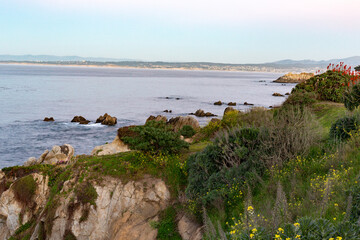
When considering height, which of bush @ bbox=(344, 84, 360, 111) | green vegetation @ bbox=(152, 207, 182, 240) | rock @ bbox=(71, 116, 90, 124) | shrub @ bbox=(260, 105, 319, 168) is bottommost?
rock @ bbox=(71, 116, 90, 124)

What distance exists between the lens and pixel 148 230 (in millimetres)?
11508

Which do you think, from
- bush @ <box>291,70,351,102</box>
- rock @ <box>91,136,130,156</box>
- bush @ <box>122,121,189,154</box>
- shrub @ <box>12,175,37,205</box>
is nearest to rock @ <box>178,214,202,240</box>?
bush @ <box>122,121,189,154</box>

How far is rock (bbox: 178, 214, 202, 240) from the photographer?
1009 centimetres

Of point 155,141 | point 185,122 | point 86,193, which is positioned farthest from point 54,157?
point 185,122

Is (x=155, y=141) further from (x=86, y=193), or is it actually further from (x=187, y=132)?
(x=187, y=132)

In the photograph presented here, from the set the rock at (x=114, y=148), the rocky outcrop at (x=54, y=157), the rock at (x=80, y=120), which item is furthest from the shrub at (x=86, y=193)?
the rock at (x=80, y=120)

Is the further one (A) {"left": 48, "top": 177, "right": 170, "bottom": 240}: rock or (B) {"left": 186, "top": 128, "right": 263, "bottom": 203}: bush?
(A) {"left": 48, "top": 177, "right": 170, "bottom": 240}: rock

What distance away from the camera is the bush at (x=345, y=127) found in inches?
445

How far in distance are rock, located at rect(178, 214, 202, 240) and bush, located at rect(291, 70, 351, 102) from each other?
17902 millimetres

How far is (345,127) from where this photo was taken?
37.8 feet

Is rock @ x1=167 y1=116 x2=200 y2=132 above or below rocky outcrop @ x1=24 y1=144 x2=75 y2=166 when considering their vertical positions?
above

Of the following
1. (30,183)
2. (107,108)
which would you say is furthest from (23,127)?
(30,183)

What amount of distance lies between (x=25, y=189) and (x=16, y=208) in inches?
38.3

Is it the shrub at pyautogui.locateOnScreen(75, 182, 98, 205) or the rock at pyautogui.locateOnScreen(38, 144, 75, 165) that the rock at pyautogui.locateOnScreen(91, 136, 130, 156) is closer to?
the rock at pyautogui.locateOnScreen(38, 144, 75, 165)
